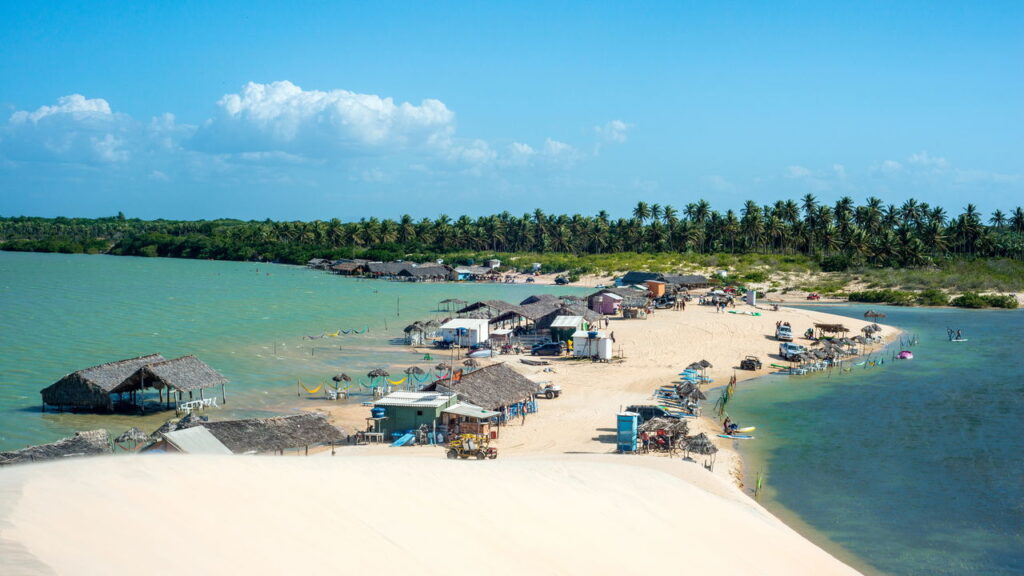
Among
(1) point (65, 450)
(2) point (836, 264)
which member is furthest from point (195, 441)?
(2) point (836, 264)

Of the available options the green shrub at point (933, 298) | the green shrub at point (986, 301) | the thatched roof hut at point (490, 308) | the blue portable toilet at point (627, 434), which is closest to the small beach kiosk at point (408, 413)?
the blue portable toilet at point (627, 434)

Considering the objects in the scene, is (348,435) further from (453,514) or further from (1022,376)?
(1022,376)

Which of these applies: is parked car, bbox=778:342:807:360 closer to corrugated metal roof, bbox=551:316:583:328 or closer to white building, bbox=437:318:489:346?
corrugated metal roof, bbox=551:316:583:328

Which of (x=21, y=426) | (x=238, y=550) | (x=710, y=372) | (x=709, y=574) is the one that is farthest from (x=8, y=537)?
(x=710, y=372)

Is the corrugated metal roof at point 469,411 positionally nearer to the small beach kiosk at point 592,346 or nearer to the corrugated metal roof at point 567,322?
the small beach kiosk at point 592,346

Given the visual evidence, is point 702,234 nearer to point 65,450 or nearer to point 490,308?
point 490,308

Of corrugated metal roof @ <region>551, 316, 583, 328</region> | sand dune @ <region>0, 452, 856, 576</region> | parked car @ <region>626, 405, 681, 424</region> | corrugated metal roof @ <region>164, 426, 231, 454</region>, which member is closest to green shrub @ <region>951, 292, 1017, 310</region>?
corrugated metal roof @ <region>551, 316, 583, 328</region>

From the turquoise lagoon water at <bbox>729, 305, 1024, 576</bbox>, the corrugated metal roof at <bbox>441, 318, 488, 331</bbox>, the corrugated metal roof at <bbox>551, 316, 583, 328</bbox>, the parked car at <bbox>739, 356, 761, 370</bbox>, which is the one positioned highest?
the corrugated metal roof at <bbox>551, 316, 583, 328</bbox>
